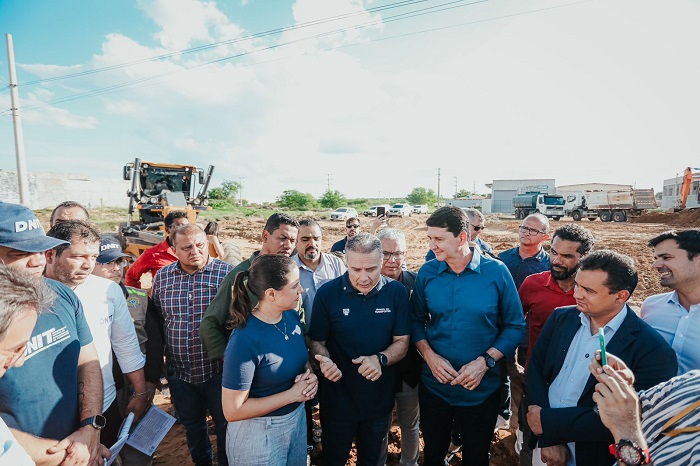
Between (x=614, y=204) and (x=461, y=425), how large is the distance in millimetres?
33006

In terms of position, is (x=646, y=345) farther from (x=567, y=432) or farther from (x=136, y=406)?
(x=136, y=406)

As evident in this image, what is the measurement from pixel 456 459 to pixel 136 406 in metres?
2.88

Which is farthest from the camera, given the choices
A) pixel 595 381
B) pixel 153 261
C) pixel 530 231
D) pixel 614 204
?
pixel 614 204

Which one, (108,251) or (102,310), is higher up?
(108,251)

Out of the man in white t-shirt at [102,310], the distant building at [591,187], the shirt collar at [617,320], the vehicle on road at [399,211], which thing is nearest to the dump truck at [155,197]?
the man in white t-shirt at [102,310]

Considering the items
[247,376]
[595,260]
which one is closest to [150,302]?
[247,376]

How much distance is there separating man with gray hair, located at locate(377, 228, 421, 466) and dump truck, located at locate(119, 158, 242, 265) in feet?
19.4

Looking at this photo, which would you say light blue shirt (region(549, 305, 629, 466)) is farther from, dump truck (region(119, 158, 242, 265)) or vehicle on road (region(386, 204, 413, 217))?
vehicle on road (region(386, 204, 413, 217))

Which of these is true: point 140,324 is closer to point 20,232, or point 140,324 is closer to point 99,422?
point 99,422

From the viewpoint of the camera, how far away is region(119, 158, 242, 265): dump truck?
793cm

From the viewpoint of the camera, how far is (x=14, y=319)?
1279 millimetres

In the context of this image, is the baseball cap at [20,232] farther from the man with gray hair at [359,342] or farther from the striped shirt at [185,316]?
the man with gray hair at [359,342]

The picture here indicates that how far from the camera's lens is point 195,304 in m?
2.80

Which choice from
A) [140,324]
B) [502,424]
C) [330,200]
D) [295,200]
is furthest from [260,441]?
[330,200]
